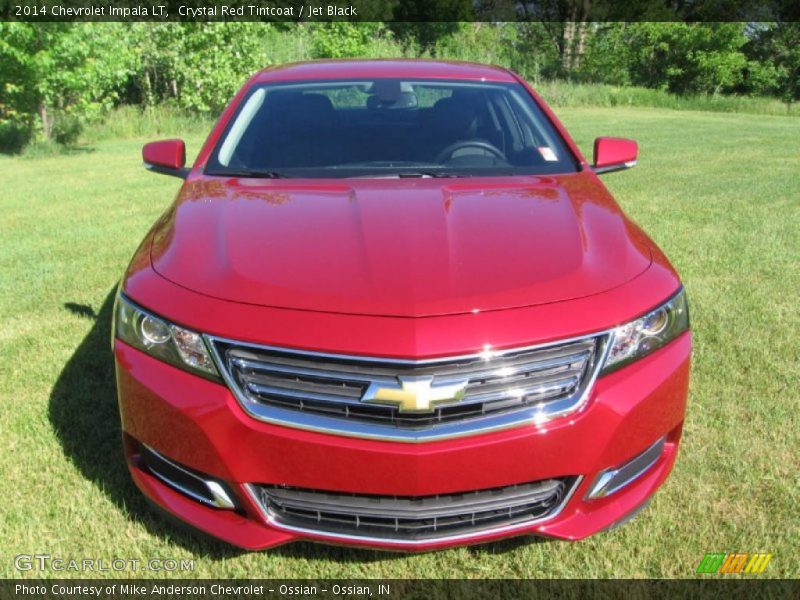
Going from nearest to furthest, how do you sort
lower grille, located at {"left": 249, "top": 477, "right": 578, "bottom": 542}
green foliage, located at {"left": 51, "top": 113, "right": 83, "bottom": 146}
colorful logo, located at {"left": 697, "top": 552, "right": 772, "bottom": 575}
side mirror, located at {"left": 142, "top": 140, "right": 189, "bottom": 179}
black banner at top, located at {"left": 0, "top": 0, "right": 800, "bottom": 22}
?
lower grille, located at {"left": 249, "top": 477, "right": 578, "bottom": 542} < colorful logo, located at {"left": 697, "top": 552, "right": 772, "bottom": 575} < side mirror, located at {"left": 142, "top": 140, "right": 189, "bottom": 179} < green foliage, located at {"left": 51, "top": 113, "right": 83, "bottom": 146} < black banner at top, located at {"left": 0, "top": 0, "right": 800, "bottom": 22}

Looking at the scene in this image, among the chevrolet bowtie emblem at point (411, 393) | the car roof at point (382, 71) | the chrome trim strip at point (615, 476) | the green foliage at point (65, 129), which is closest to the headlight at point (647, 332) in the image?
the chrome trim strip at point (615, 476)

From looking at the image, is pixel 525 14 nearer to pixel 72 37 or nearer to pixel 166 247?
pixel 72 37

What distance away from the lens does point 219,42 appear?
1675 cm

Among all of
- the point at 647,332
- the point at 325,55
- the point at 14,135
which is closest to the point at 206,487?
the point at 647,332

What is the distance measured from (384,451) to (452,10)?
150ft

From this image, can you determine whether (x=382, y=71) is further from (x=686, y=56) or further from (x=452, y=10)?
(x=452, y=10)

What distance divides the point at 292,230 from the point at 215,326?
53cm

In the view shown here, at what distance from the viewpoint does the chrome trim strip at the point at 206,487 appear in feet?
6.43

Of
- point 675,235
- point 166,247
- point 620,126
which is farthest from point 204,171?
point 620,126

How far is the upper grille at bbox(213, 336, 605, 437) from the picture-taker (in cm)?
179

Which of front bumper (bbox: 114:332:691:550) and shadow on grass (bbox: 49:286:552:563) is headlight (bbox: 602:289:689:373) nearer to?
front bumper (bbox: 114:332:691:550)

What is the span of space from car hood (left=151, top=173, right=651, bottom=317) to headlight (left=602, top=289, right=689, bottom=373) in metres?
0.13

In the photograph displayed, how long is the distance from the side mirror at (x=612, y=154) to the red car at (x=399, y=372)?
1.03m

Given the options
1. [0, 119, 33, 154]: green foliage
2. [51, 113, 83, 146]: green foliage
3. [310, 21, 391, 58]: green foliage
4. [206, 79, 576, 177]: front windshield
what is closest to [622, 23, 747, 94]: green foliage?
[310, 21, 391, 58]: green foliage
